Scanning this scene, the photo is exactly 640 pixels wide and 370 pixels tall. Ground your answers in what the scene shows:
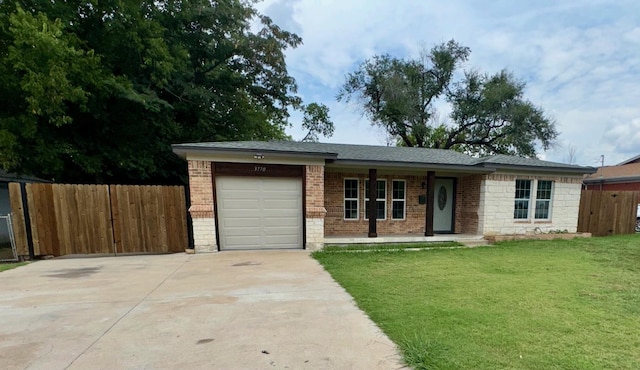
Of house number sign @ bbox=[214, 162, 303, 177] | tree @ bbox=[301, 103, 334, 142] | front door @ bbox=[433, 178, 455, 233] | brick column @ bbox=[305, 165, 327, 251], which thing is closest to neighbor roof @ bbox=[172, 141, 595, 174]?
house number sign @ bbox=[214, 162, 303, 177]

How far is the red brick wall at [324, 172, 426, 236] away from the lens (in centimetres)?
978

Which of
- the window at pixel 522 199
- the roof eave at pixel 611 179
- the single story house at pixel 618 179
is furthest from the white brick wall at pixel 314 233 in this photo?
the roof eave at pixel 611 179

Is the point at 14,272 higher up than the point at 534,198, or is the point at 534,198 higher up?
the point at 534,198

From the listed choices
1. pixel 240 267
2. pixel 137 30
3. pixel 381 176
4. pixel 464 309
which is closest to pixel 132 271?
pixel 240 267

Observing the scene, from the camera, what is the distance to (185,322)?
327 cm

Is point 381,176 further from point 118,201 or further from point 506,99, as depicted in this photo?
point 506,99

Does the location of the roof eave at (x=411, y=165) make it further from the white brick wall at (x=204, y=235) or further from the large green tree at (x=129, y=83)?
the large green tree at (x=129, y=83)

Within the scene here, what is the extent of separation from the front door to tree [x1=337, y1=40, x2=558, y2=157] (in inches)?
410

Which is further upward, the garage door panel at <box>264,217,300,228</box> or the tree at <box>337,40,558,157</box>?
the tree at <box>337,40,558,157</box>

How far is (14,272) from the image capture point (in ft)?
18.5

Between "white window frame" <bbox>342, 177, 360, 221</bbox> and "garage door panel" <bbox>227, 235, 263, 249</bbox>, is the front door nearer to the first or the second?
"white window frame" <bbox>342, 177, 360, 221</bbox>

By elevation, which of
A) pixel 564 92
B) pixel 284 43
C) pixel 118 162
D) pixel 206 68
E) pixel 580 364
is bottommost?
pixel 580 364

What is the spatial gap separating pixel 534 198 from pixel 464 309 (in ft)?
27.7

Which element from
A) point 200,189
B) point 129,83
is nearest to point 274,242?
point 200,189
